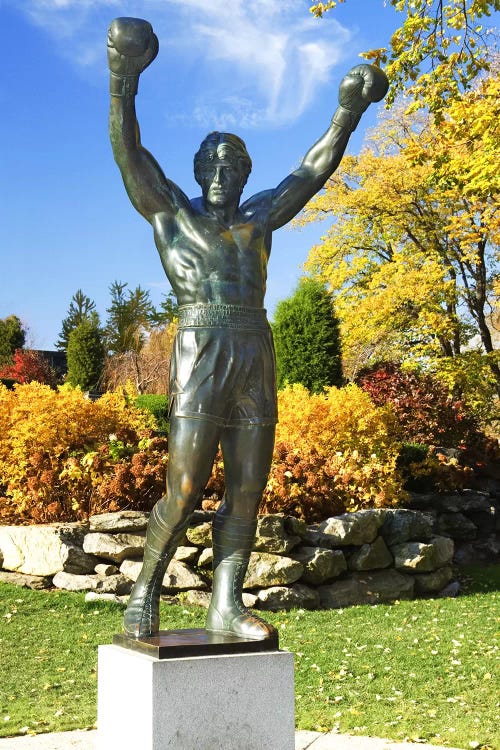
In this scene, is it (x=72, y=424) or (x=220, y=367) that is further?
(x=72, y=424)

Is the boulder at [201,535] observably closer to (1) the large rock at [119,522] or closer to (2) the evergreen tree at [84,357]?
(1) the large rock at [119,522]

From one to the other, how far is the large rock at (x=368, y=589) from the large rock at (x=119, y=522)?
1.99 metres

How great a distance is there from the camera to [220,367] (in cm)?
351

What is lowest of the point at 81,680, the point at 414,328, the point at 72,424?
the point at 81,680

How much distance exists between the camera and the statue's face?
3738mm

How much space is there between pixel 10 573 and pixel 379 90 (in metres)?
6.77

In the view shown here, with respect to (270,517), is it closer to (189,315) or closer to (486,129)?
(486,129)

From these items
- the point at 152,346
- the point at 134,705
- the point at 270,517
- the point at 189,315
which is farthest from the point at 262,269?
the point at 152,346

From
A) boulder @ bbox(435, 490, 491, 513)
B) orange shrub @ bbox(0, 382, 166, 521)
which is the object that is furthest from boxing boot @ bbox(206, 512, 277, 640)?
boulder @ bbox(435, 490, 491, 513)

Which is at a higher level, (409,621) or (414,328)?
(414,328)

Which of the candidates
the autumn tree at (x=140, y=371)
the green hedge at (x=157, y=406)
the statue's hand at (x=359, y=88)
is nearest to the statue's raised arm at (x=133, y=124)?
the statue's hand at (x=359, y=88)

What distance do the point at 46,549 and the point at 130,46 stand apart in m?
6.22

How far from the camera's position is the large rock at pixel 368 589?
8.70m

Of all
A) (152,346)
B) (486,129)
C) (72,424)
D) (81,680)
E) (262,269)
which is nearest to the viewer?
(262,269)
